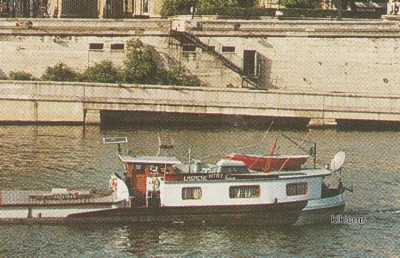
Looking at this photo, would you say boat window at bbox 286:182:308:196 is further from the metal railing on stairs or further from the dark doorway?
the dark doorway

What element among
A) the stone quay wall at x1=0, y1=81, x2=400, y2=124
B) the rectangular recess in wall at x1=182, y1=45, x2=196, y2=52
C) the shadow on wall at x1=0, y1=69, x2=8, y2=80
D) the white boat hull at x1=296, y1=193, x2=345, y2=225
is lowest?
the white boat hull at x1=296, y1=193, x2=345, y2=225

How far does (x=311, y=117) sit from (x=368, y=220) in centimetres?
2726

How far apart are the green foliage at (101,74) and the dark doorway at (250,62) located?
9611mm

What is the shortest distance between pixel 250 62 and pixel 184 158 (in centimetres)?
2384

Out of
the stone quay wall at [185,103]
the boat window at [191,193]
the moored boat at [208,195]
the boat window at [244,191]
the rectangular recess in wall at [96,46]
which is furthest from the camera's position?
the rectangular recess in wall at [96,46]

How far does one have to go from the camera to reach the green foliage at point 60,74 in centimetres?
8993

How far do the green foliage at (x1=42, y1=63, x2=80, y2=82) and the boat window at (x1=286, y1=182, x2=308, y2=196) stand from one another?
117 ft

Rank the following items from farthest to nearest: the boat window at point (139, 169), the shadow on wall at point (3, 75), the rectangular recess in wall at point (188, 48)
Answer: the rectangular recess in wall at point (188, 48)
the shadow on wall at point (3, 75)
the boat window at point (139, 169)

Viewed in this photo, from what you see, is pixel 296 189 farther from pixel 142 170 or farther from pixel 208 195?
pixel 142 170

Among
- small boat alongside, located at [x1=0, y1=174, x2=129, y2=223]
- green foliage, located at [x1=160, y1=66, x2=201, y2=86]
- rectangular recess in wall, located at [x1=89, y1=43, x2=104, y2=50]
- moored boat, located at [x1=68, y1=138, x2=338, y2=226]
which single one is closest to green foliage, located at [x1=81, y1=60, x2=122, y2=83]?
rectangular recess in wall, located at [x1=89, y1=43, x2=104, y2=50]

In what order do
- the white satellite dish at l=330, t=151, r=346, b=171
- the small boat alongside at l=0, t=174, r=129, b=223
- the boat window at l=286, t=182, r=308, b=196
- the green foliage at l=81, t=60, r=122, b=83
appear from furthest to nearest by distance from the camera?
the green foliage at l=81, t=60, r=122, b=83, the white satellite dish at l=330, t=151, r=346, b=171, the boat window at l=286, t=182, r=308, b=196, the small boat alongside at l=0, t=174, r=129, b=223

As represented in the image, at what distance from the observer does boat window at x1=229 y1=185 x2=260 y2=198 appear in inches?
2229

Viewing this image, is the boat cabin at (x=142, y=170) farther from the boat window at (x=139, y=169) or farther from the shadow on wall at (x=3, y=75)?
the shadow on wall at (x=3, y=75)

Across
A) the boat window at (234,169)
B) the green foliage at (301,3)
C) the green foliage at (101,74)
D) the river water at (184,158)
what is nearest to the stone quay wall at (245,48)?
the green foliage at (101,74)
